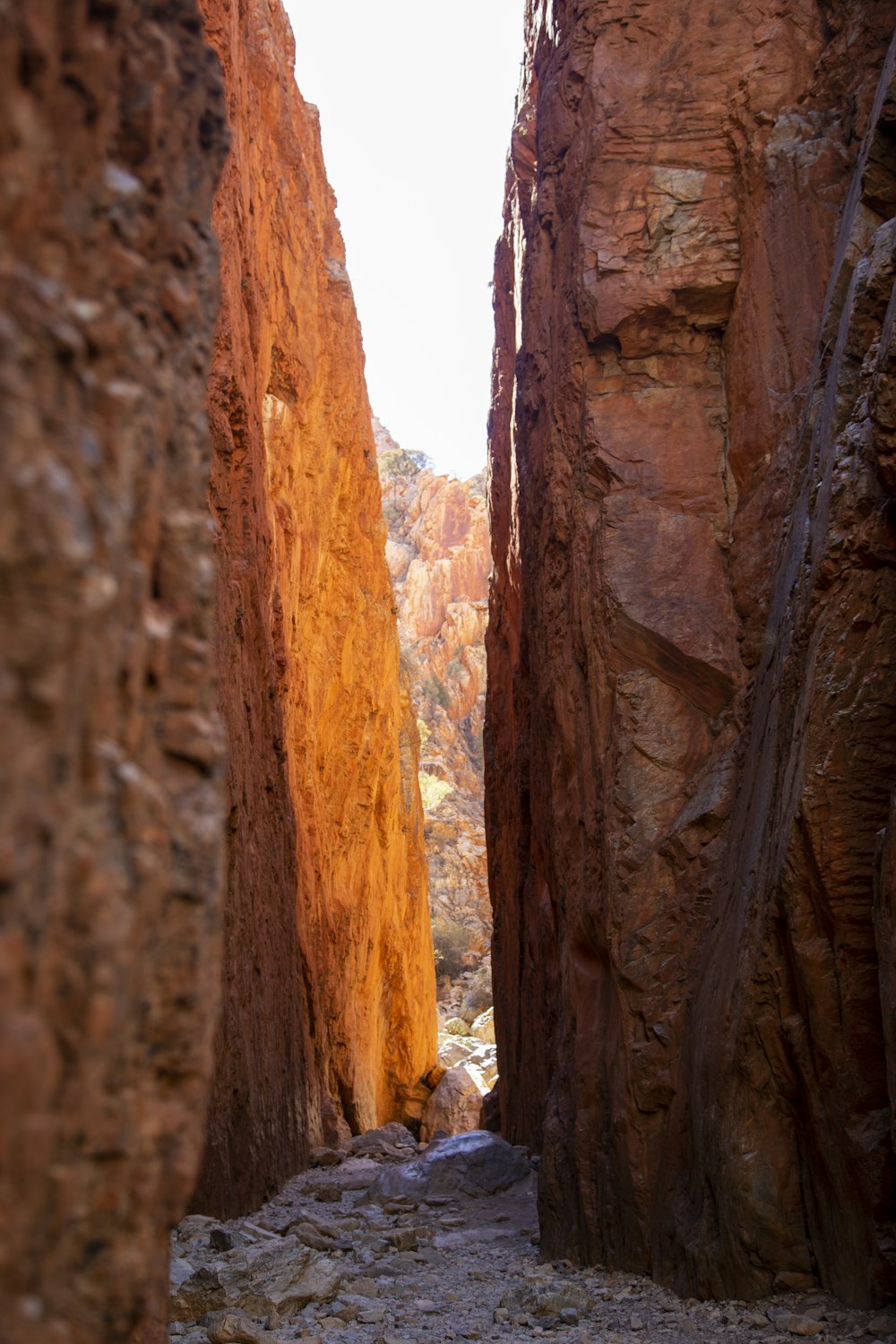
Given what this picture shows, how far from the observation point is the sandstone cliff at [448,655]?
45.8 m

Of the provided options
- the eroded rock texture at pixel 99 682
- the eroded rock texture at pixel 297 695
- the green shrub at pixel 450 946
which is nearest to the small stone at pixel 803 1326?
the eroded rock texture at pixel 99 682

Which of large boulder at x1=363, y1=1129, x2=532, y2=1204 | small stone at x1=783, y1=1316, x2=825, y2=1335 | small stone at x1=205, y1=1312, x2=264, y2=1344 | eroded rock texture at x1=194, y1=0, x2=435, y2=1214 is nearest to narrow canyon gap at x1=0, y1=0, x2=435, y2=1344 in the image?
small stone at x1=205, y1=1312, x2=264, y2=1344

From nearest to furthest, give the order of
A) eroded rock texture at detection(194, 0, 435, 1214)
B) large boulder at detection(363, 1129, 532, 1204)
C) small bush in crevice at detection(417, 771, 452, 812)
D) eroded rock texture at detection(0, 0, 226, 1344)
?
eroded rock texture at detection(0, 0, 226, 1344) < eroded rock texture at detection(194, 0, 435, 1214) < large boulder at detection(363, 1129, 532, 1204) < small bush in crevice at detection(417, 771, 452, 812)

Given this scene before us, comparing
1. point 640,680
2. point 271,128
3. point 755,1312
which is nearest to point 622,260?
point 640,680

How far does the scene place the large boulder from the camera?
37.5ft

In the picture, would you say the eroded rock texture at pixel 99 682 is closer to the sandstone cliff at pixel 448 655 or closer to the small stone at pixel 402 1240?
the small stone at pixel 402 1240

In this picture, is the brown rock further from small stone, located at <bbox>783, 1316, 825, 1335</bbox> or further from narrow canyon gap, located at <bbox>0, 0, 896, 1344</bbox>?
small stone, located at <bbox>783, 1316, 825, 1335</bbox>

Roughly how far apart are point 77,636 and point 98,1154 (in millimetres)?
882

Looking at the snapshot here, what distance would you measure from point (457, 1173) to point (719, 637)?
649cm

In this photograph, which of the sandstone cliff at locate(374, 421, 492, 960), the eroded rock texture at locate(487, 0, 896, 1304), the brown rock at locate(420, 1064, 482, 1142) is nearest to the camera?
the eroded rock texture at locate(487, 0, 896, 1304)

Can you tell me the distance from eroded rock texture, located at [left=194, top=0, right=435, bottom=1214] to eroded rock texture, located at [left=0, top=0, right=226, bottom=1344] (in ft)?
23.6

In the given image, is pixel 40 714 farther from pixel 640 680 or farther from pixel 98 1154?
pixel 640 680

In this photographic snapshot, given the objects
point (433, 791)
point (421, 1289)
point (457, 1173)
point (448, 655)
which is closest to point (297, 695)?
point (457, 1173)

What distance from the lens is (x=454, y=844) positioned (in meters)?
46.8
